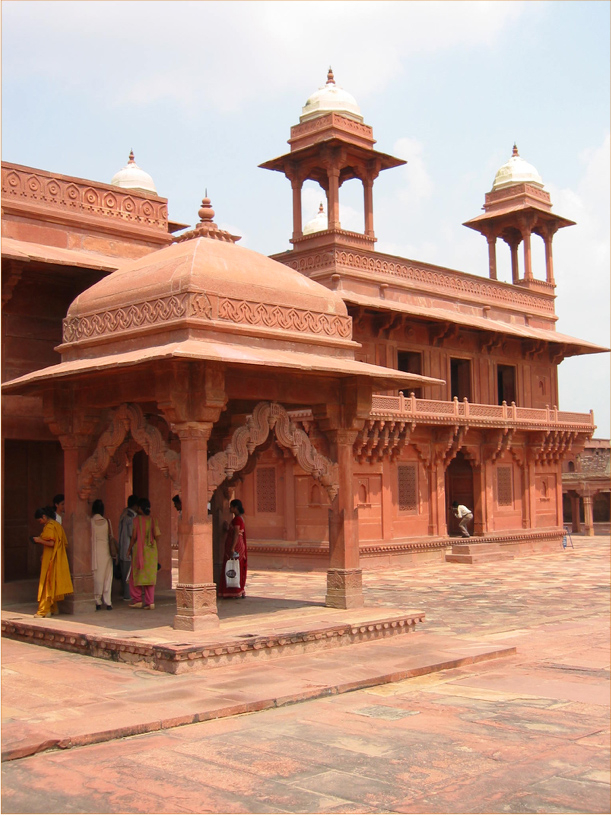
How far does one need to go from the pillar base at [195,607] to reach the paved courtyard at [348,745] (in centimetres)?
75

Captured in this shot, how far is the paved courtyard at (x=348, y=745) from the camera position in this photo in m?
4.63

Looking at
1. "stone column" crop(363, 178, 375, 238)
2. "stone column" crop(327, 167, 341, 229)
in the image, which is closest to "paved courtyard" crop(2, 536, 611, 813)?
"stone column" crop(327, 167, 341, 229)

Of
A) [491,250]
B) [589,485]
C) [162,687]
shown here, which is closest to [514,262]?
[491,250]

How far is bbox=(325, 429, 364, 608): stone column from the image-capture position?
32.3ft

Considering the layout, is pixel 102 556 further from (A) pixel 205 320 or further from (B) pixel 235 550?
(A) pixel 205 320

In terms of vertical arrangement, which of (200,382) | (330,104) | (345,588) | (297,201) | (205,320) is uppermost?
(330,104)

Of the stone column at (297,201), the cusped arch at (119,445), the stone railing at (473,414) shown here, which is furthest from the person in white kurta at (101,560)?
the stone column at (297,201)

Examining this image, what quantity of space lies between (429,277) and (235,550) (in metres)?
13.3

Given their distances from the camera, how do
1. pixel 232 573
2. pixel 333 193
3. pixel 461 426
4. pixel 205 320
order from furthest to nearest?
pixel 461 426 < pixel 333 193 < pixel 232 573 < pixel 205 320

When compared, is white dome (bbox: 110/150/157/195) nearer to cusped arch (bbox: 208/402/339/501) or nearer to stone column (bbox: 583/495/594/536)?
cusped arch (bbox: 208/402/339/501)

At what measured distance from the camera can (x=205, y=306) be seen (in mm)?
8523

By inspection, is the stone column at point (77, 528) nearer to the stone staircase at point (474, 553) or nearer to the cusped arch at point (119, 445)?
the cusped arch at point (119, 445)

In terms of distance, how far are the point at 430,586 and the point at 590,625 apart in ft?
17.6

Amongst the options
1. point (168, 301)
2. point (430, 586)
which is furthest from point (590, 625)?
point (168, 301)
